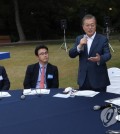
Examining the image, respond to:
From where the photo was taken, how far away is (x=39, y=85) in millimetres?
4988

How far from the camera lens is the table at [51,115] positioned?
9.75ft

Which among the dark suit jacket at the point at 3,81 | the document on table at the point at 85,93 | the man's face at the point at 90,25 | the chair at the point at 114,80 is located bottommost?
the chair at the point at 114,80

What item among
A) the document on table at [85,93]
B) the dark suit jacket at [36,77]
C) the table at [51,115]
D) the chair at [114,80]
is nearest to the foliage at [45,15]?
the chair at [114,80]

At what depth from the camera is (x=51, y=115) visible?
129 inches

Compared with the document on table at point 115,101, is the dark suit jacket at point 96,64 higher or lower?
higher

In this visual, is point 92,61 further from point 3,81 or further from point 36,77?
point 3,81

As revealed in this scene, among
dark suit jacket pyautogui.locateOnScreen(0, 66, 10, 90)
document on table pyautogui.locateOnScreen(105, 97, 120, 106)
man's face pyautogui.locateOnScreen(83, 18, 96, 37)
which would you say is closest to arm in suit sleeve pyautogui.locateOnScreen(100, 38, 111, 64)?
man's face pyautogui.locateOnScreen(83, 18, 96, 37)

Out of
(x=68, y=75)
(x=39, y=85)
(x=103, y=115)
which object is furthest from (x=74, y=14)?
(x=103, y=115)

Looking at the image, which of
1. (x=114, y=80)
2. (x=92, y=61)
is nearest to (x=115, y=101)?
(x=92, y=61)

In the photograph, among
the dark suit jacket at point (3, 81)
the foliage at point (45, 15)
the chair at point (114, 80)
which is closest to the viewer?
the dark suit jacket at point (3, 81)

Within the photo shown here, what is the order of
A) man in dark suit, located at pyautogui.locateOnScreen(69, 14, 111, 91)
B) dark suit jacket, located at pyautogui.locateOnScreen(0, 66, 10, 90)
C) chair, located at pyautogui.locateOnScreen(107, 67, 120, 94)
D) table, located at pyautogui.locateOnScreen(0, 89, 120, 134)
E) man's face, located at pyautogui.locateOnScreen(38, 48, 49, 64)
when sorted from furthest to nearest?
chair, located at pyautogui.locateOnScreen(107, 67, 120, 94)
dark suit jacket, located at pyautogui.locateOnScreen(0, 66, 10, 90)
man's face, located at pyautogui.locateOnScreen(38, 48, 49, 64)
man in dark suit, located at pyautogui.locateOnScreen(69, 14, 111, 91)
table, located at pyautogui.locateOnScreen(0, 89, 120, 134)

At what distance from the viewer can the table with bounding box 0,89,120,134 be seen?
9.75 ft

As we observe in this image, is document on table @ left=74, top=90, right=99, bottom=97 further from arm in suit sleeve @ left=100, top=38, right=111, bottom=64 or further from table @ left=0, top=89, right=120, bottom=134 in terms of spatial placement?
arm in suit sleeve @ left=100, top=38, right=111, bottom=64

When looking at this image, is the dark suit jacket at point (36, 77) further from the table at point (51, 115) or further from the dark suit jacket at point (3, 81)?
the table at point (51, 115)
